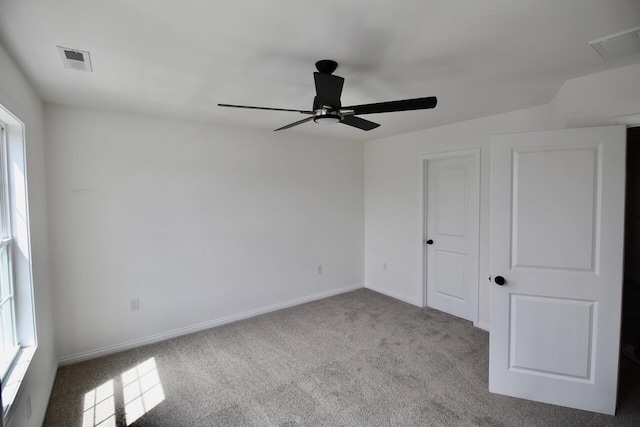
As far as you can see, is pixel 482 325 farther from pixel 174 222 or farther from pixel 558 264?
pixel 174 222

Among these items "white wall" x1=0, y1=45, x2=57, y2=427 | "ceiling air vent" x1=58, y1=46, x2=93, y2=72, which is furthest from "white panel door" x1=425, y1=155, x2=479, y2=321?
"white wall" x1=0, y1=45, x2=57, y2=427

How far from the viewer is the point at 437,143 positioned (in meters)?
3.94

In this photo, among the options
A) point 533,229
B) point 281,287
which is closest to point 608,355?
point 533,229

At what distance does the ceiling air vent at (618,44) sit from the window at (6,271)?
361 cm

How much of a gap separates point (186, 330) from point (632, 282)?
5573mm

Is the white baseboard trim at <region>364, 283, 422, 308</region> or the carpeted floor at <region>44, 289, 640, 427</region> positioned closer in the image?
the carpeted floor at <region>44, 289, 640, 427</region>

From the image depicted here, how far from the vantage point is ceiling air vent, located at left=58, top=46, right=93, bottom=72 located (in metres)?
1.83

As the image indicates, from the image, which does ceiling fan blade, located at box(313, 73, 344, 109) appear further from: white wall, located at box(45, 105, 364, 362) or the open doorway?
the open doorway

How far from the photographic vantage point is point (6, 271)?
201cm

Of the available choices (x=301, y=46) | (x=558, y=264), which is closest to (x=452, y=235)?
(x=558, y=264)

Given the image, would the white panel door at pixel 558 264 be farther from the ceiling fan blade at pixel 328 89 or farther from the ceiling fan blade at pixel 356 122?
the ceiling fan blade at pixel 328 89

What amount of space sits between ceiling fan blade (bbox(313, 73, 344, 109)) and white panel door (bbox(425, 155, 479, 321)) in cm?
230

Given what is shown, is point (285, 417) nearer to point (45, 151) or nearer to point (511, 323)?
point (511, 323)

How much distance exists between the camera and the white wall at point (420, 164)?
7.29ft
